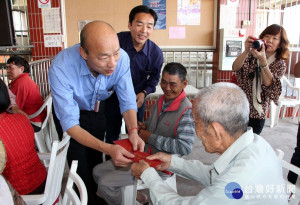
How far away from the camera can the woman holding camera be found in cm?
202

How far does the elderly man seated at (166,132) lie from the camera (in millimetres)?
1612

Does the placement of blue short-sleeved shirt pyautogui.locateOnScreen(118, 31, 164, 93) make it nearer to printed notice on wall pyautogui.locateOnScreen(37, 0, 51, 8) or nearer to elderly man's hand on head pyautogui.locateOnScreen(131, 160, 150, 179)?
elderly man's hand on head pyautogui.locateOnScreen(131, 160, 150, 179)

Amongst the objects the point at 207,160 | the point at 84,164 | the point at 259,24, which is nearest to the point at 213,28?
the point at 259,24

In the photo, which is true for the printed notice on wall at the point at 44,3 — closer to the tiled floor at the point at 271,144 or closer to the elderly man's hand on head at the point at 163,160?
the tiled floor at the point at 271,144

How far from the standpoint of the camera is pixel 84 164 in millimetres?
1698

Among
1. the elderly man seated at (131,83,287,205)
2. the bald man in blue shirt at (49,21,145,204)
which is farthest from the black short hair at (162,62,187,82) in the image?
the elderly man seated at (131,83,287,205)

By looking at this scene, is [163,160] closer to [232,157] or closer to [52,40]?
[232,157]

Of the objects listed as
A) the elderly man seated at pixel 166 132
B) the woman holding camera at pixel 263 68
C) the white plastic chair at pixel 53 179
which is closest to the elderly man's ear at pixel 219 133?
the elderly man seated at pixel 166 132

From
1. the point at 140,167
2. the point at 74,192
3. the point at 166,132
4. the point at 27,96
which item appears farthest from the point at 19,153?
the point at 27,96

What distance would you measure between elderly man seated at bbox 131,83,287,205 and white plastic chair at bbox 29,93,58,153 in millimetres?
1653

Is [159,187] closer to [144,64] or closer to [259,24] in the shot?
[144,64]

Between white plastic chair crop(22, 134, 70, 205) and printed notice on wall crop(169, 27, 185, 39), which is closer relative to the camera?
white plastic chair crop(22, 134, 70, 205)

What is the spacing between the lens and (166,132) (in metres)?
1.75

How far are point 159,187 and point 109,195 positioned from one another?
707 millimetres
